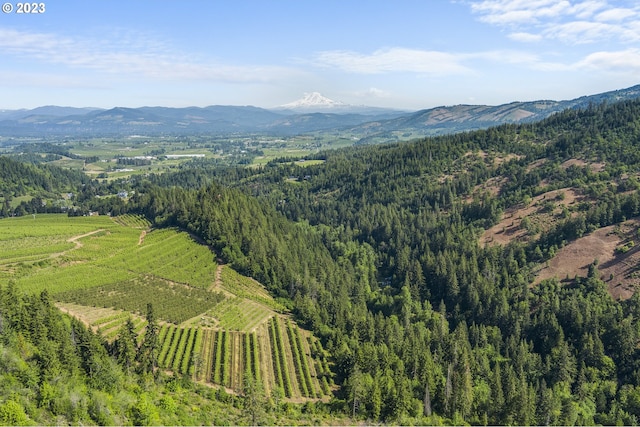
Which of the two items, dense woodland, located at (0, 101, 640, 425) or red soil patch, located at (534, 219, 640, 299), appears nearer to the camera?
dense woodland, located at (0, 101, 640, 425)

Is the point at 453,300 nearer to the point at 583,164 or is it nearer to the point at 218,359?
the point at 218,359

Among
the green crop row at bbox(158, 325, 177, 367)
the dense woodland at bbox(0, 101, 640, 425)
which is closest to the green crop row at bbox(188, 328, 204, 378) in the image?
the green crop row at bbox(158, 325, 177, 367)

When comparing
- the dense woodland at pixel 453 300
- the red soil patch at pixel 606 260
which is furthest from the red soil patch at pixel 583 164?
the red soil patch at pixel 606 260

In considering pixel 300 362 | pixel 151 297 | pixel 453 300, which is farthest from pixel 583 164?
pixel 151 297

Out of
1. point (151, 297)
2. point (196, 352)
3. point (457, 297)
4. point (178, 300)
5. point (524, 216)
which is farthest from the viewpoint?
point (524, 216)

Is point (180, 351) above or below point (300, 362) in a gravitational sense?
above

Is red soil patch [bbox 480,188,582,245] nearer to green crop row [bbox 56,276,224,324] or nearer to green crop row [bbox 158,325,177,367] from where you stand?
green crop row [bbox 56,276,224,324]

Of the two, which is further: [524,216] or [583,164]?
[583,164]

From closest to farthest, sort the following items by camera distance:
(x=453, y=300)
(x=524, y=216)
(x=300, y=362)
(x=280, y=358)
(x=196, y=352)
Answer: (x=196, y=352) < (x=280, y=358) < (x=300, y=362) < (x=453, y=300) < (x=524, y=216)
